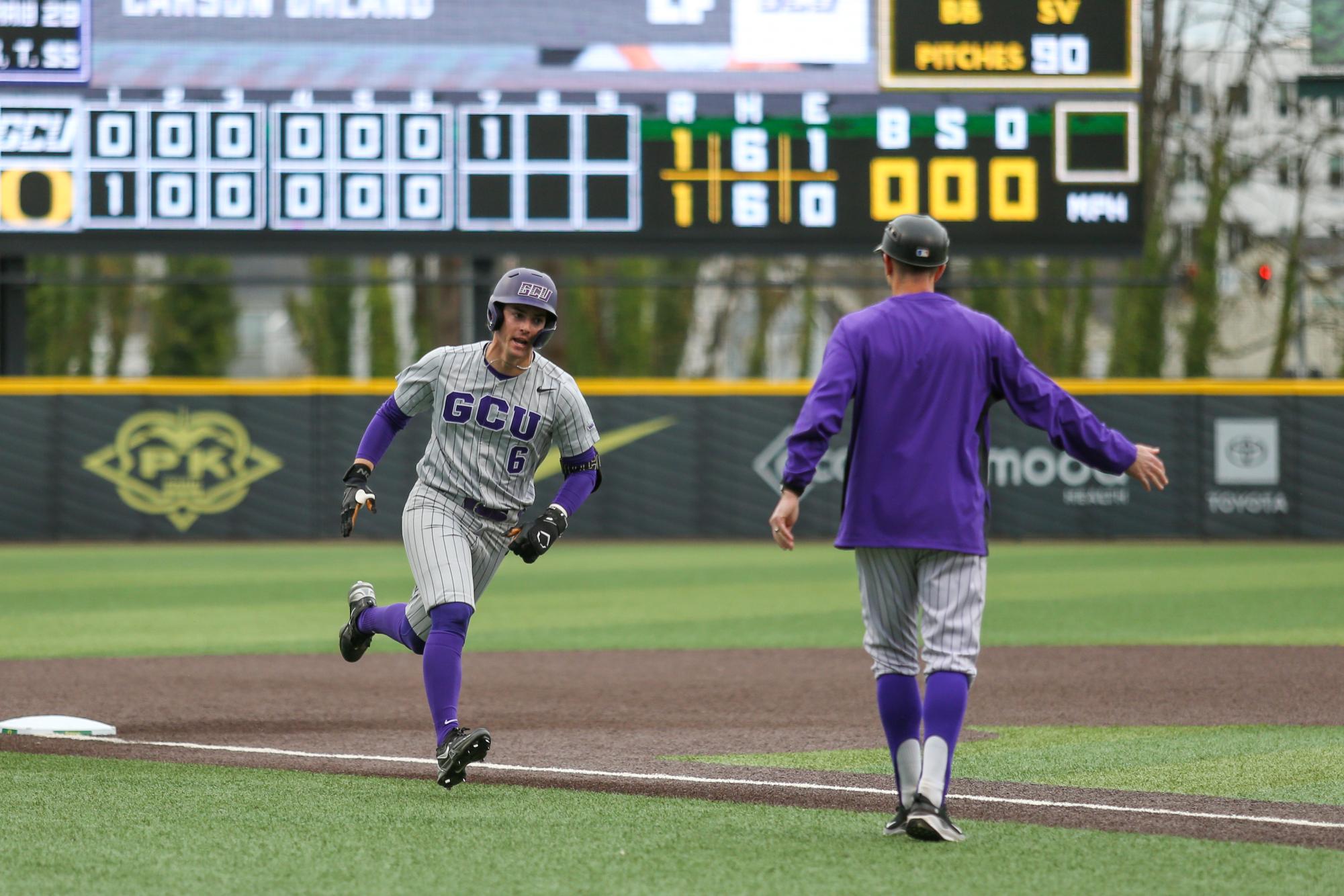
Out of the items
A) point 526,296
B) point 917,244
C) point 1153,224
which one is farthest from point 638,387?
Answer: point 917,244

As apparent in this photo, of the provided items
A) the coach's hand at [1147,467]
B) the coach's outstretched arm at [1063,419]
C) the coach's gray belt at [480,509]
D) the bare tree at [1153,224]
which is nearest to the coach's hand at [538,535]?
the coach's gray belt at [480,509]

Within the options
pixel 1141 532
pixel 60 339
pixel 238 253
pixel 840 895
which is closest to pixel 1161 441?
pixel 1141 532

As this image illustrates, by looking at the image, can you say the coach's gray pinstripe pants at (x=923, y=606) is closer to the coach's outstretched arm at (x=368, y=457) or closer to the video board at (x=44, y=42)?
the coach's outstretched arm at (x=368, y=457)

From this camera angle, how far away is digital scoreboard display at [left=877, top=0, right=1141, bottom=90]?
1728cm

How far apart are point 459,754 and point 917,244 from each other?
2018 millimetres

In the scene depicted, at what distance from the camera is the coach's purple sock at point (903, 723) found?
15.4 ft

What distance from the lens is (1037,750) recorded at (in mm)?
6598

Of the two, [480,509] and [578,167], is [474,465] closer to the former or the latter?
[480,509]

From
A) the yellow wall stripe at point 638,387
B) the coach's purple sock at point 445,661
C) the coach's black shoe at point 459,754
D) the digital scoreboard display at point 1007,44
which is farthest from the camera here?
the yellow wall stripe at point 638,387

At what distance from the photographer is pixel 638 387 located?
2166cm

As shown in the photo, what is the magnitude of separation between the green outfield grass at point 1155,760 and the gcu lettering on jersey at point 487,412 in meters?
1.42

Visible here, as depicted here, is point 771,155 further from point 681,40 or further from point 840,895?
point 840,895

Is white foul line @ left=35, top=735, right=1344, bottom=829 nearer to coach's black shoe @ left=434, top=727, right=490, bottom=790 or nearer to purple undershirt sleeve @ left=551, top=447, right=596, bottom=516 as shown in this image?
coach's black shoe @ left=434, top=727, right=490, bottom=790

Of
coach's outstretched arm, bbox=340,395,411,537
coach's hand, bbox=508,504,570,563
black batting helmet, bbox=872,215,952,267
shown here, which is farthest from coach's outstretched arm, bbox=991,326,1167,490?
coach's outstretched arm, bbox=340,395,411,537
